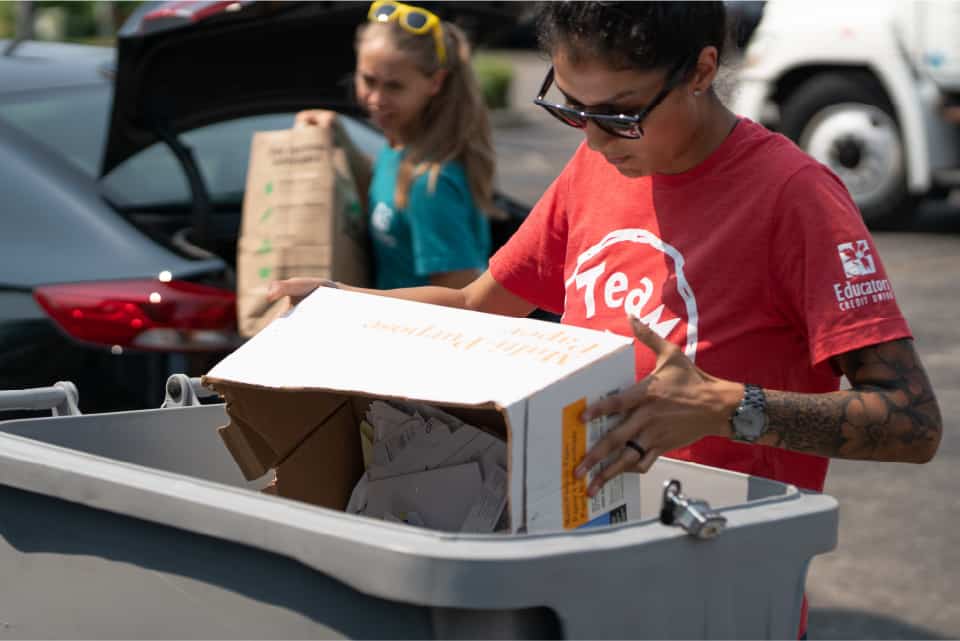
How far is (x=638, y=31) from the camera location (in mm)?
1855

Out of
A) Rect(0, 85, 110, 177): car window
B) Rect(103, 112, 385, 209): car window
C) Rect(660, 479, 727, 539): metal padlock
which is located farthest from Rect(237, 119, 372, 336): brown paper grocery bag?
Rect(660, 479, 727, 539): metal padlock

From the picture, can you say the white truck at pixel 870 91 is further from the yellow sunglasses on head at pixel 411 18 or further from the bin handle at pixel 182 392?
the bin handle at pixel 182 392

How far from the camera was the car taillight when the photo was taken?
11.8 ft

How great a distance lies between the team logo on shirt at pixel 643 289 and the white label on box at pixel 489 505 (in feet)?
0.90

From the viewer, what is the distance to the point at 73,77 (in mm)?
4238

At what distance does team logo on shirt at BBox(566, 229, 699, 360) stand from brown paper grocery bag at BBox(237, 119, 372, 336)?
1.59 metres

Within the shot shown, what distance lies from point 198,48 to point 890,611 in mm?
2485

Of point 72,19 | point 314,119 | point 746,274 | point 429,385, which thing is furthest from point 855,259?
point 72,19

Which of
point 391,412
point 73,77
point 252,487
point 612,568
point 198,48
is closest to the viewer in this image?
point 612,568

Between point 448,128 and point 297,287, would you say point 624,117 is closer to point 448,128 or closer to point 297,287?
point 297,287

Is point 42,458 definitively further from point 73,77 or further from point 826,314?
point 73,77

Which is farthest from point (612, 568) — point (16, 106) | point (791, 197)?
point (16, 106)

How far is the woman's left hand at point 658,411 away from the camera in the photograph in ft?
5.53

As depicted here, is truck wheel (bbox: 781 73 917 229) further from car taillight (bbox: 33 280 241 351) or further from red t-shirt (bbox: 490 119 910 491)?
red t-shirt (bbox: 490 119 910 491)
